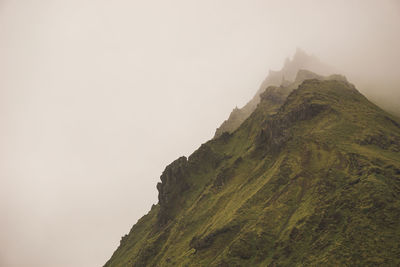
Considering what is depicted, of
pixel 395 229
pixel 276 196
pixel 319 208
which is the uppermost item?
pixel 276 196

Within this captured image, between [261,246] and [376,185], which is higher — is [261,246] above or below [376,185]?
above

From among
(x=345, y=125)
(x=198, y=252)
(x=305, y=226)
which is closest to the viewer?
(x=305, y=226)

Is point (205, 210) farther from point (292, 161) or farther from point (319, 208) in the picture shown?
point (319, 208)

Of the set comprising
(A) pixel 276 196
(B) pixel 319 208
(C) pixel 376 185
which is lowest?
(C) pixel 376 185

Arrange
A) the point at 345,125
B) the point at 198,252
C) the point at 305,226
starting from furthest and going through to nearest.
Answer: the point at 345,125 → the point at 198,252 → the point at 305,226

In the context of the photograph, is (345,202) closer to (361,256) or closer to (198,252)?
(361,256)

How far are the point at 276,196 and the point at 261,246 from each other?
112ft

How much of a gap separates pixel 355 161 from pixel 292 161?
33.7 metres

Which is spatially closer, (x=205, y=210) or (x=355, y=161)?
(x=355, y=161)

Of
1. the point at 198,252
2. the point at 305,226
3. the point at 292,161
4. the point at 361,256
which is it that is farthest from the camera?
the point at 292,161

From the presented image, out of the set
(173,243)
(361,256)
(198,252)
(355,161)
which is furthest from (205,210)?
(361,256)

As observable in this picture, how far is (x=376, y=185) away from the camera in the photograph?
130m

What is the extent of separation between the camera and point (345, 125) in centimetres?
19412

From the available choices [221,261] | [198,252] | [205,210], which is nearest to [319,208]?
[221,261]
